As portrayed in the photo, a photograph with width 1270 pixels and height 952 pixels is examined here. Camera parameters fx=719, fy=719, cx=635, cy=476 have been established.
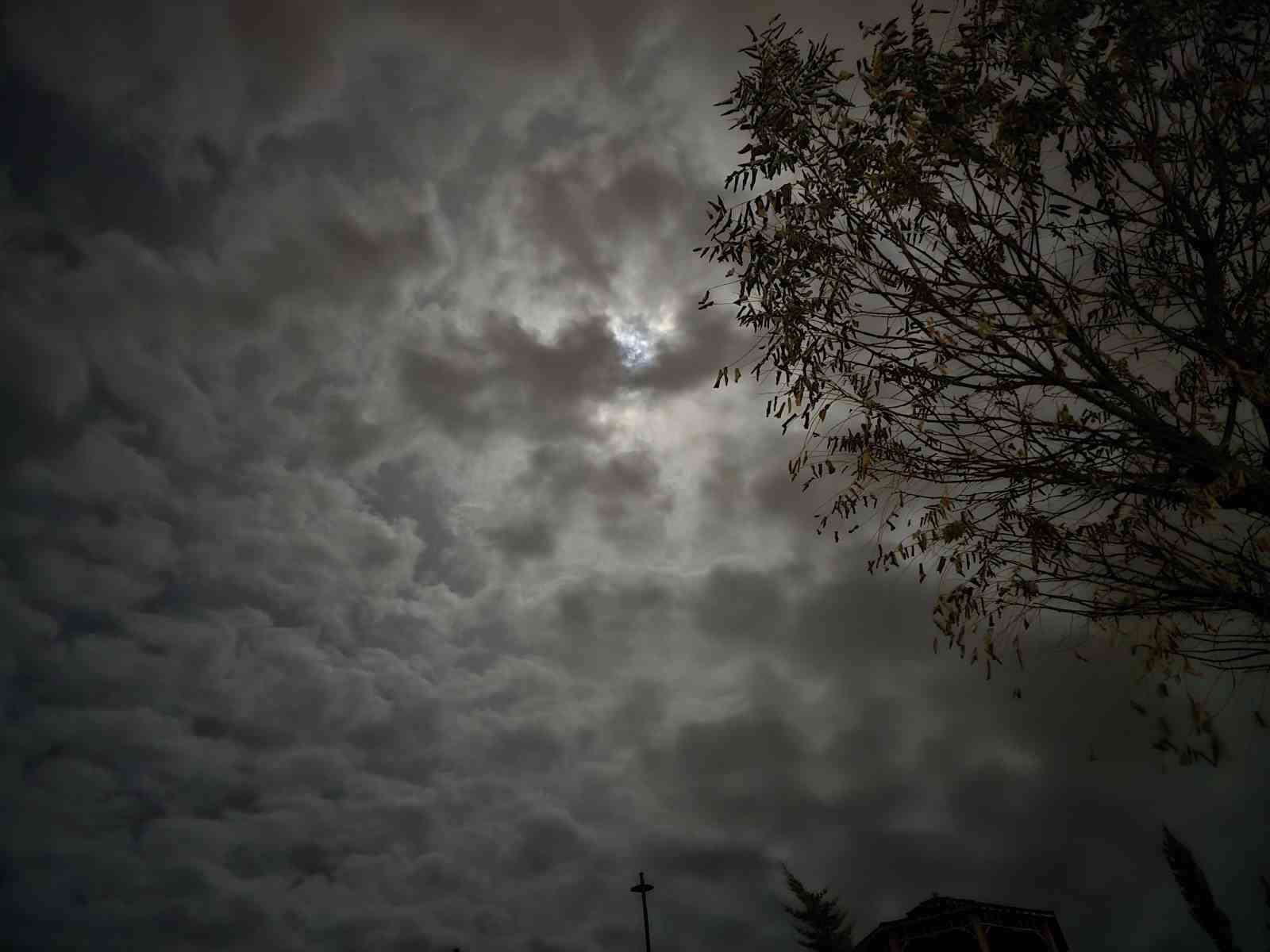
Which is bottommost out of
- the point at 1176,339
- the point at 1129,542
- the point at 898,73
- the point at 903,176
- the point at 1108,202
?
the point at 1129,542

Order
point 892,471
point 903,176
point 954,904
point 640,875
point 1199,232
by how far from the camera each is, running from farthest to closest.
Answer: point 640,875 < point 954,904 < point 892,471 < point 903,176 < point 1199,232

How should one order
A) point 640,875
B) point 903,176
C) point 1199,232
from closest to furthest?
1. point 1199,232
2. point 903,176
3. point 640,875

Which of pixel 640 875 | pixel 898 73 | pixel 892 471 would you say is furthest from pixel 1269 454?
pixel 640 875

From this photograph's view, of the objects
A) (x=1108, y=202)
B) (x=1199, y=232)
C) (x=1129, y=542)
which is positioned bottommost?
(x=1129, y=542)

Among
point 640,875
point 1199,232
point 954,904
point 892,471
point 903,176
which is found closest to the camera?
point 1199,232

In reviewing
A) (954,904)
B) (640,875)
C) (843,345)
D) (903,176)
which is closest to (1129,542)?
(843,345)

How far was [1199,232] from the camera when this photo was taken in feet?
18.5

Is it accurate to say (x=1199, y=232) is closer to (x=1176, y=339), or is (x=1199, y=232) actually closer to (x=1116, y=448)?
(x=1176, y=339)

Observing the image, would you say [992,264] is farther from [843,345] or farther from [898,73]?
[898,73]

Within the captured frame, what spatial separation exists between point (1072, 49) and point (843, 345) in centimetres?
292

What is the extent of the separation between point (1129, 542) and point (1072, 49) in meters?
4.22

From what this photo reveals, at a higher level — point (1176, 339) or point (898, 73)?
point (898, 73)

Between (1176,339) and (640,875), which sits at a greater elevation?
(640,875)

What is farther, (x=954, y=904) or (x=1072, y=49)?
(x=954, y=904)
